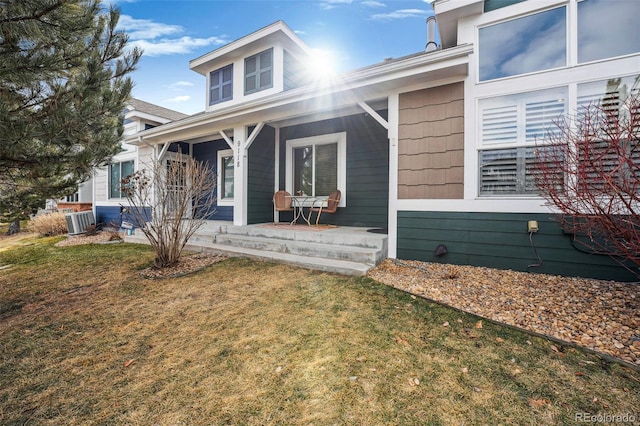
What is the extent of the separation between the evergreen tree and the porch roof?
2.57 m

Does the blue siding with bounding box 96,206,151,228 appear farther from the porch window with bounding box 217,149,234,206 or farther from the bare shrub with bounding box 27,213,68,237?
the porch window with bounding box 217,149,234,206

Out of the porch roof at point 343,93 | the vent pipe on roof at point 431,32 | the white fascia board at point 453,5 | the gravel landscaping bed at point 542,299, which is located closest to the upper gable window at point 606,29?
the white fascia board at point 453,5

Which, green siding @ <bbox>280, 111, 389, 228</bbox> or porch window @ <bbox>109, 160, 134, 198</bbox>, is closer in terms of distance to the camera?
green siding @ <bbox>280, 111, 389, 228</bbox>

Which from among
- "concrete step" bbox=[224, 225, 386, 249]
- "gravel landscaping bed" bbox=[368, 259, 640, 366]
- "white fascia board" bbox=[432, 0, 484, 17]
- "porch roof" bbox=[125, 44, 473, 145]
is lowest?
"gravel landscaping bed" bbox=[368, 259, 640, 366]

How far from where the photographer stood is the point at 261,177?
6965 millimetres

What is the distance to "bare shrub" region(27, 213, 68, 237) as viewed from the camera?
946 cm

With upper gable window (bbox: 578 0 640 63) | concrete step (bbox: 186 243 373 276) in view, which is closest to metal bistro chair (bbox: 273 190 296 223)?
concrete step (bbox: 186 243 373 276)

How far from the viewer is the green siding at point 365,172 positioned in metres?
6.20

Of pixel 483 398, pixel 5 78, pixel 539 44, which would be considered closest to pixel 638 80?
pixel 539 44

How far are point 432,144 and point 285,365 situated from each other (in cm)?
386

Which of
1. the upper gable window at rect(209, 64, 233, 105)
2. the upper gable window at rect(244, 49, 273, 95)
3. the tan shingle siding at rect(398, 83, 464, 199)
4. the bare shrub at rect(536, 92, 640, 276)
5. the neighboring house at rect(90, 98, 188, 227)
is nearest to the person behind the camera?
the bare shrub at rect(536, 92, 640, 276)

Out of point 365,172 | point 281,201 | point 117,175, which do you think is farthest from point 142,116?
point 365,172

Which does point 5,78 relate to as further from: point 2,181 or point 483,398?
point 483,398

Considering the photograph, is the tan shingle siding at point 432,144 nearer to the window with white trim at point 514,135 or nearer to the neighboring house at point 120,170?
the window with white trim at point 514,135
